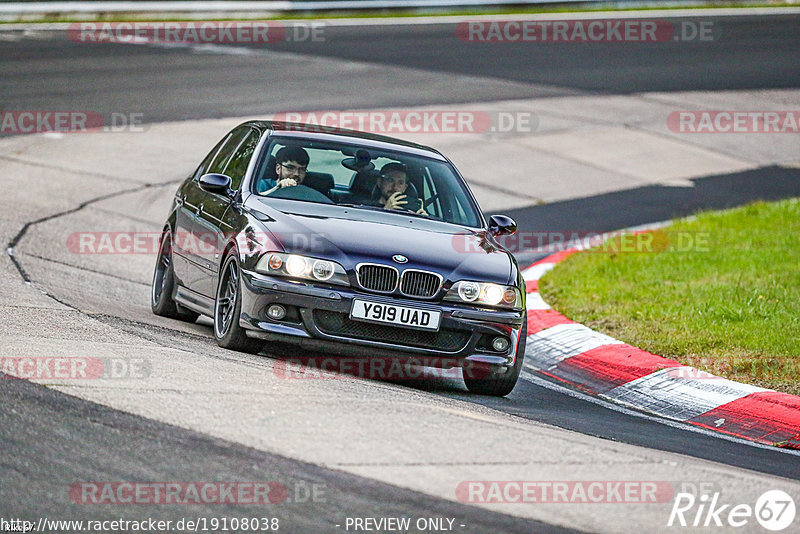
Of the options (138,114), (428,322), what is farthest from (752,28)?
(428,322)

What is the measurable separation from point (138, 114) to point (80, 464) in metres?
14.7

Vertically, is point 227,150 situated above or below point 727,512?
above

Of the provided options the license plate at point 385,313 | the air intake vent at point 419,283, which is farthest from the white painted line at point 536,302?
the license plate at point 385,313

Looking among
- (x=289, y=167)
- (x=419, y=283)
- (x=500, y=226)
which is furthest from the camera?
(x=500, y=226)

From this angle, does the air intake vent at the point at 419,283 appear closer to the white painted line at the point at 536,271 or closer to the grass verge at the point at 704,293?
the grass verge at the point at 704,293

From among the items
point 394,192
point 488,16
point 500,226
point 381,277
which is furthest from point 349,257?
point 488,16

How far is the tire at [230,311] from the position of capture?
7.90 metres

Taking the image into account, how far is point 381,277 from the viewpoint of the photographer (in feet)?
25.1

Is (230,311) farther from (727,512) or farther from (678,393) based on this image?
(727,512)

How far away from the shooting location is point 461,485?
17.8 ft

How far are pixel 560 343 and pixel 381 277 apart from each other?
286cm

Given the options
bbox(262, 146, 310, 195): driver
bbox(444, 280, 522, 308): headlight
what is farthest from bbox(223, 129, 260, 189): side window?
bbox(444, 280, 522, 308): headlight

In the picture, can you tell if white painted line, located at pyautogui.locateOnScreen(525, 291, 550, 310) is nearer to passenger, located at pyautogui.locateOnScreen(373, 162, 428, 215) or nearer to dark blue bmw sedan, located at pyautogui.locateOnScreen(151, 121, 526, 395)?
dark blue bmw sedan, located at pyautogui.locateOnScreen(151, 121, 526, 395)

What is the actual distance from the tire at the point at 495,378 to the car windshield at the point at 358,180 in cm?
119
